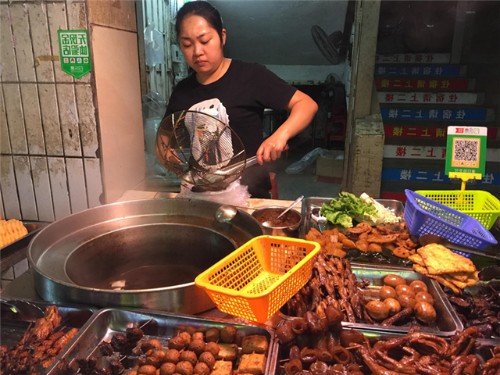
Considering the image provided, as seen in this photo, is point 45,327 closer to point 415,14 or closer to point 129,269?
point 129,269

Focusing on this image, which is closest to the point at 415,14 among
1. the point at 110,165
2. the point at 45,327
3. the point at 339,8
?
the point at 339,8

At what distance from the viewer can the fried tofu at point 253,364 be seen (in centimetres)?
125

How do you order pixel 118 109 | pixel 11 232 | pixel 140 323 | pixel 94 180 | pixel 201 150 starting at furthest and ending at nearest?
pixel 118 109
pixel 94 180
pixel 11 232
pixel 201 150
pixel 140 323

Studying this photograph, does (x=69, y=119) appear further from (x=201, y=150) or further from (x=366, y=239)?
(x=366, y=239)

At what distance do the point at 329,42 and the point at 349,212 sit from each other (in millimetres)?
6775

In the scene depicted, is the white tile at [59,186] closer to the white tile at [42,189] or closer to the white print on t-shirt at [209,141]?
the white tile at [42,189]

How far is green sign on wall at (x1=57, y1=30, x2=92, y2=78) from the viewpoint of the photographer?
2.51 meters

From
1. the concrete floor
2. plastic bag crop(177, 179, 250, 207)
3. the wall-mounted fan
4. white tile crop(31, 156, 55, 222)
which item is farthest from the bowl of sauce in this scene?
the wall-mounted fan

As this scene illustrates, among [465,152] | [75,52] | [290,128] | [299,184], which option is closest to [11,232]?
[75,52]

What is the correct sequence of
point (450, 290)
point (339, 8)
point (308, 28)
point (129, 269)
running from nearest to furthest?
point (450, 290) < point (129, 269) < point (339, 8) < point (308, 28)

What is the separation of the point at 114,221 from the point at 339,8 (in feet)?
22.5

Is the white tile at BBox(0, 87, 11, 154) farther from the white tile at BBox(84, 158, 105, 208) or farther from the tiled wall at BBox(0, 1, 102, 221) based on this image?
the white tile at BBox(84, 158, 105, 208)

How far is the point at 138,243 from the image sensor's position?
6.88ft

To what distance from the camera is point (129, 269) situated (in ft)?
6.68
